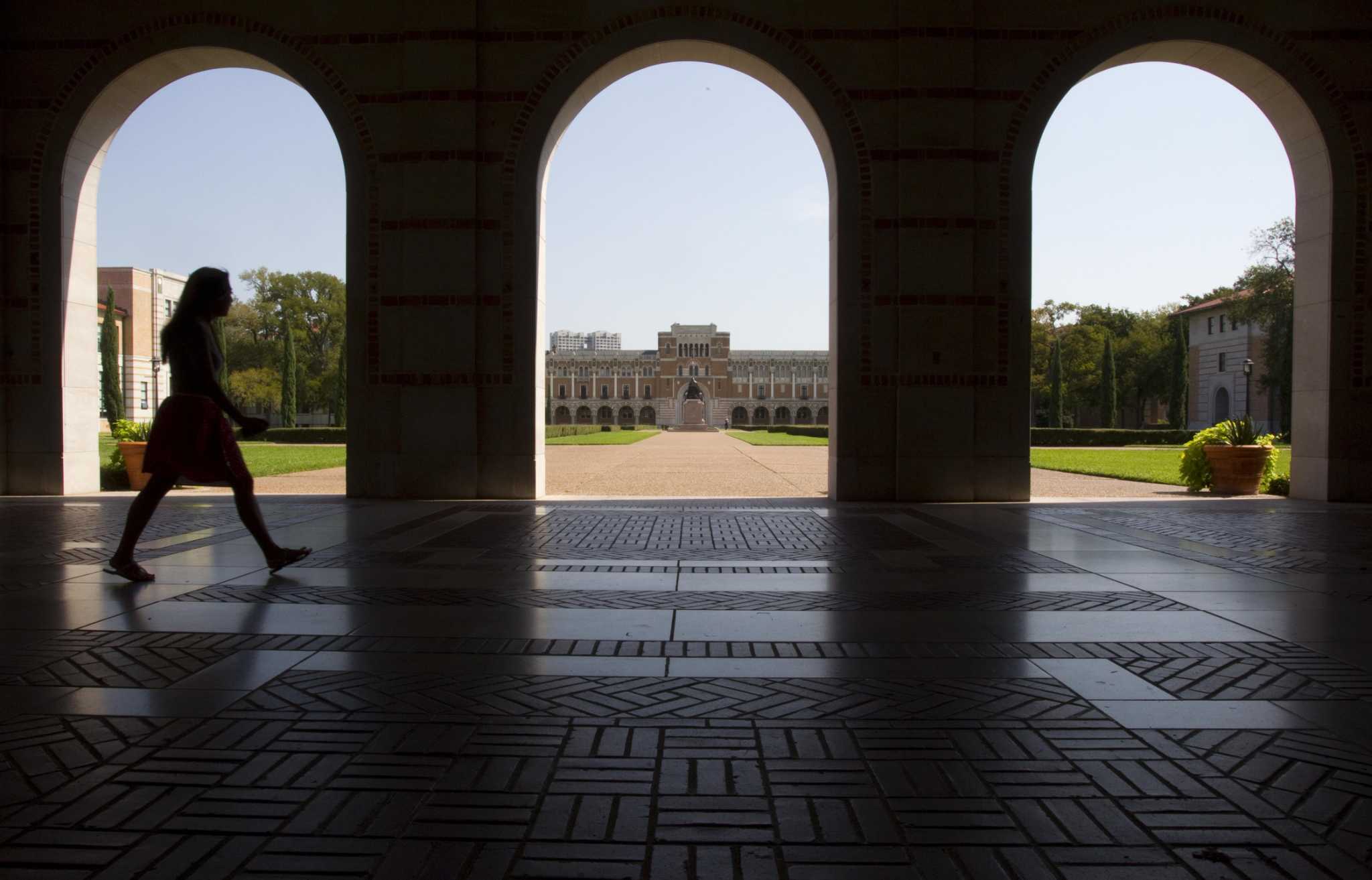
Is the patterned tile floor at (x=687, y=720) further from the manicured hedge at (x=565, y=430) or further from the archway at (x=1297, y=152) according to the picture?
the manicured hedge at (x=565, y=430)

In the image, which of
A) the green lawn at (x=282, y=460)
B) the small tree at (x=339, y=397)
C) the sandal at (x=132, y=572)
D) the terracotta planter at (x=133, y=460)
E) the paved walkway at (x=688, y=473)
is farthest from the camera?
the small tree at (x=339, y=397)

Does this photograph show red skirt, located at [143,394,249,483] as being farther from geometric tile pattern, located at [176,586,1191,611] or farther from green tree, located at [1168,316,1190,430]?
green tree, located at [1168,316,1190,430]

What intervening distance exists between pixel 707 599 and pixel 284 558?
Answer: 269 cm

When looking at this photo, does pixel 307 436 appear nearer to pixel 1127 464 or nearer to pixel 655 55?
pixel 1127 464

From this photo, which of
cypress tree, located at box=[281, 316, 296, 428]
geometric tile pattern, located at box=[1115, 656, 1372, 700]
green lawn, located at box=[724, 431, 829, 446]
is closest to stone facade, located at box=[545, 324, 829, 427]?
green lawn, located at box=[724, 431, 829, 446]

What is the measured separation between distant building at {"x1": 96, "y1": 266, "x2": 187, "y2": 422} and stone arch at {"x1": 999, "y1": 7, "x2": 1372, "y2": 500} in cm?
5782

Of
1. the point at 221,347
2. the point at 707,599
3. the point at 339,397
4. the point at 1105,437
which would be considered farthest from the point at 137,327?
the point at 707,599

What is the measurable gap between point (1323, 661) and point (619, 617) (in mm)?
2907

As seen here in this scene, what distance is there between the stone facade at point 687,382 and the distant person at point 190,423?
4563 inches

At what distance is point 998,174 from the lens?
10492 mm

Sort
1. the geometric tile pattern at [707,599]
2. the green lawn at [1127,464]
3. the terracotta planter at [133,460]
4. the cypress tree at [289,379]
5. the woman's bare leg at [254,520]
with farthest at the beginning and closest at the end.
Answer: the cypress tree at [289,379] < the green lawn at [1127,464] < the terracotta planter at [133,460] < the woman's bare leg at [254,520] < the geometric tile pattern at [707,599]

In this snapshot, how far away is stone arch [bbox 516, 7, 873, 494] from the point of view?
10469mm

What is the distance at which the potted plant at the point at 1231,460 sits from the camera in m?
12.4

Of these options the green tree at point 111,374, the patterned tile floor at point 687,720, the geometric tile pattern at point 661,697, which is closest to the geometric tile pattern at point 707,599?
the patterned tile floor at point 687,720
